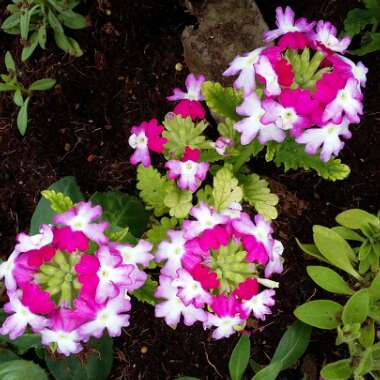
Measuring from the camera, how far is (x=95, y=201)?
1706 mm

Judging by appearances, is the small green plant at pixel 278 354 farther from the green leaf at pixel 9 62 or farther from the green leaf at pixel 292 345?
the green leaf at pixel 9 62

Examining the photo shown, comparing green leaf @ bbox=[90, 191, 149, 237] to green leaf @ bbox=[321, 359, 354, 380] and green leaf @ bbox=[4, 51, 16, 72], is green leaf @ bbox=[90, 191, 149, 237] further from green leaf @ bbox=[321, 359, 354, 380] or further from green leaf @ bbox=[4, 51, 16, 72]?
green leaf @ bbox=[321, 359, 354, 380]

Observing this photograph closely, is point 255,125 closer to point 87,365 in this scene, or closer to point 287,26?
point 287,26

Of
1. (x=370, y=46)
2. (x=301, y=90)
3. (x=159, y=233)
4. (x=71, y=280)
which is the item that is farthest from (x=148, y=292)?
(x=370, y=46)

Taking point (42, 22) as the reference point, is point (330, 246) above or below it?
below

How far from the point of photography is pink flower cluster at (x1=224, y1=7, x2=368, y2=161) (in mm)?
1222

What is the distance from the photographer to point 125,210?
1.73m

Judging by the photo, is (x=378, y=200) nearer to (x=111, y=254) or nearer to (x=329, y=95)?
(x=329, y=95)

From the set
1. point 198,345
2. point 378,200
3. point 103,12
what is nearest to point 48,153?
point 103,12

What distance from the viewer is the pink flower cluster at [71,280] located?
1186mm

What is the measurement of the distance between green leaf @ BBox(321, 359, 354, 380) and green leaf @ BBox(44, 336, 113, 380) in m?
0.60

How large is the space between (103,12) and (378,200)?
1.13m

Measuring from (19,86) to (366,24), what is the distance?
3.79 feet

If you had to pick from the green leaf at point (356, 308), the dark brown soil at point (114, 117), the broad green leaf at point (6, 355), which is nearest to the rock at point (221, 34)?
the dark brown soil at point (114, 117)
